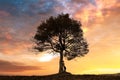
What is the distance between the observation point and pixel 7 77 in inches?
2835

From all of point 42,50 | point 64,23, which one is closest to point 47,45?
point 42,50

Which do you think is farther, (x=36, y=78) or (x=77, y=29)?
Result: (x=77, y=29)

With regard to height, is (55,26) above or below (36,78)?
above

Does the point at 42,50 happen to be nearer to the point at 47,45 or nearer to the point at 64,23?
the point at 47,45

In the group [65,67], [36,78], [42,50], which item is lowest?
[36,78]

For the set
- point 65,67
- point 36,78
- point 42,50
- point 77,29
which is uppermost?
point 77,29

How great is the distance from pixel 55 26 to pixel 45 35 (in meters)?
4.15

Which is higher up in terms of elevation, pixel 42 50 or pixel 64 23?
pixel 64 23

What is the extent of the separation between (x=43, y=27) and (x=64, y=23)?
6662 millimetres

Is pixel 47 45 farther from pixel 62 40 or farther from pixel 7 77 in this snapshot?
pixel 7 77

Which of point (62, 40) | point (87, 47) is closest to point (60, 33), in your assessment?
point (62, 40)

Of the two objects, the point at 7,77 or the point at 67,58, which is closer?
the point at 7,77

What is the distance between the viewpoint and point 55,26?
3787 inches

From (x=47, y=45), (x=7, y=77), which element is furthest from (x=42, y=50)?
(x=7, y=77)
